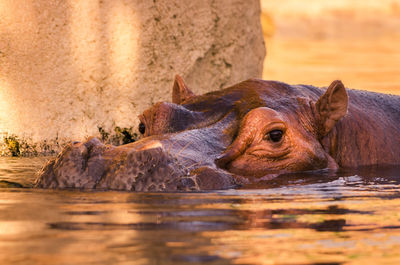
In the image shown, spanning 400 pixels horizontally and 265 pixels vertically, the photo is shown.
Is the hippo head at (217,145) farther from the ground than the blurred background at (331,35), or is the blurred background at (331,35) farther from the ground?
the blurred background at (331,35)

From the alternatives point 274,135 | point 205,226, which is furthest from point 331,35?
point 205,226

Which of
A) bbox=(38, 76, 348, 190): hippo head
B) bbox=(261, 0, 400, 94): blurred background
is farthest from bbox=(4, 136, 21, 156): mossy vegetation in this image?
bbox=(261, 0, 400, 94): blurred background

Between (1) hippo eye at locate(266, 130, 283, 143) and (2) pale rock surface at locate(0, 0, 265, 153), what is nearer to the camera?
(1) hippo eye at locate(266, 130, 283, 143)

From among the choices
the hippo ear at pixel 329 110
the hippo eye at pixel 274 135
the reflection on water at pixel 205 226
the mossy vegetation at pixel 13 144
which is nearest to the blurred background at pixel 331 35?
the mossy vegetation at pixel 13 144

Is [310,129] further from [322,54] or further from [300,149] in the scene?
[322,54]

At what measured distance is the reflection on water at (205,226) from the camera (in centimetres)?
278

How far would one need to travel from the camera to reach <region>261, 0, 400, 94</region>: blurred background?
20594 mm

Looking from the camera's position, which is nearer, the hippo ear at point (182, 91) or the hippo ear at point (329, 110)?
the hippo ear at point (329, 110)

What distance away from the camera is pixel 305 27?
73.6 feet

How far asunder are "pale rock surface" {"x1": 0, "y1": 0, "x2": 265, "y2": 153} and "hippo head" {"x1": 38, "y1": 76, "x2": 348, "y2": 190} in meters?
2.55

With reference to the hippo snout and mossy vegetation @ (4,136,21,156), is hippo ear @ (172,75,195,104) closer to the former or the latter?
mossy vegetation @ (4,136,21,156)

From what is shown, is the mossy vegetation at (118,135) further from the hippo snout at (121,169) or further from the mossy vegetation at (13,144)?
the hippo snout at (121,169)

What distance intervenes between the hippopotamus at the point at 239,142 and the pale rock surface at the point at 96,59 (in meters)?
1.84

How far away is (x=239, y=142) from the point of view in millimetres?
5551
